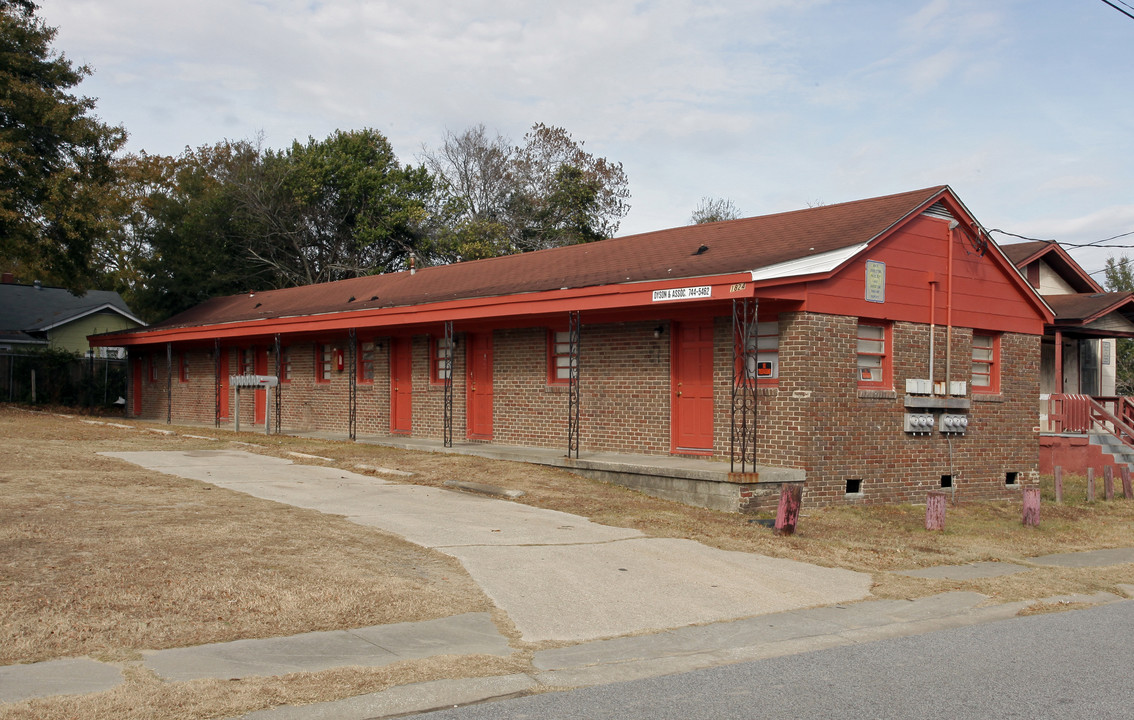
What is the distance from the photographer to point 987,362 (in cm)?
1766

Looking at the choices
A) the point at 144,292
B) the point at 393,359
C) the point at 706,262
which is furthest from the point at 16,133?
the point at 706,262

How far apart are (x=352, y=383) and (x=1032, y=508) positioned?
13.8 metres

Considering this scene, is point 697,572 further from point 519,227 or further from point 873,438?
point 519,227

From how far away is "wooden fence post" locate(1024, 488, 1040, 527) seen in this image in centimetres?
1409

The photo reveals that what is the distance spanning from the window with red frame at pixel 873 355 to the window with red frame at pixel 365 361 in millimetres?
11766

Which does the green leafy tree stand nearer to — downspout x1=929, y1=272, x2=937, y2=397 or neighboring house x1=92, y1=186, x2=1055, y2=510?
neighboring house x1=92, y1=186, x2=1055, y2=510

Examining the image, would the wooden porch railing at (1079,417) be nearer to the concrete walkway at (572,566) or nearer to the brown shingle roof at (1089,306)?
the brown shingle roof at (1089,306)

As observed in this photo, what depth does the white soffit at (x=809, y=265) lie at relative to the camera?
13622mm

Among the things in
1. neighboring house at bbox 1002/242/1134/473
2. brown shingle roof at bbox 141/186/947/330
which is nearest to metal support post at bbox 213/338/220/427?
brown shingle roof at bbox 141/186/947/330

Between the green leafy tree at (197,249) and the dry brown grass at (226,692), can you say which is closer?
the dry brown grass at (226,692)

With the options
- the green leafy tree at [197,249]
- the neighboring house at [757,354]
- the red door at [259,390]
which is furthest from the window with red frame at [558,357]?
the green leafy tree at [197,249]

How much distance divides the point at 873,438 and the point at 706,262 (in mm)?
3845

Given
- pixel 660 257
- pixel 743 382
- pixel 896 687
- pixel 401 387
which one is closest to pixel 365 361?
pixel 401 387

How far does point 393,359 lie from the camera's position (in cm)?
2220
